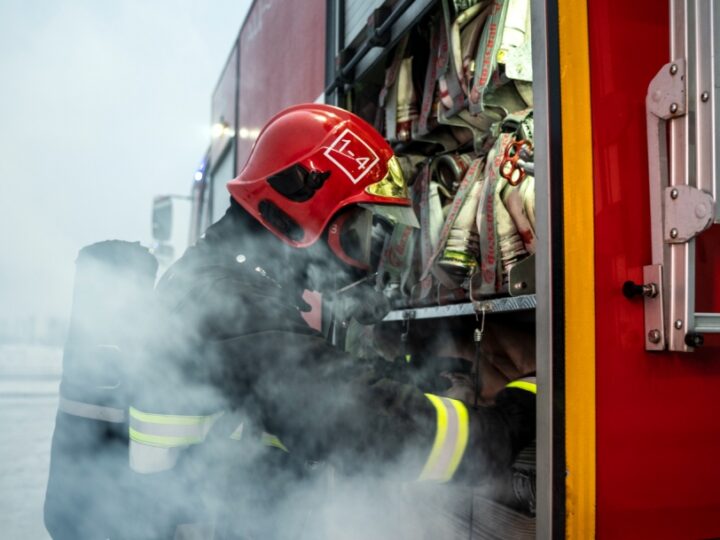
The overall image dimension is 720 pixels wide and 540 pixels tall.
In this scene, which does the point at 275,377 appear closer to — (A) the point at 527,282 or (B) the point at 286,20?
(A) the point at 527,282

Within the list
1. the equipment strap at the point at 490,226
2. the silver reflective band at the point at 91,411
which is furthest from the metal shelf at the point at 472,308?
the silver reflective band at the point at 91,411

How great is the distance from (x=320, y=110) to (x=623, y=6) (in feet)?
3.31

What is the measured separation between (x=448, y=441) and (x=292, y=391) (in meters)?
0.37

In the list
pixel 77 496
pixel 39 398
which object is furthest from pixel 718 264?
pixel 39 398

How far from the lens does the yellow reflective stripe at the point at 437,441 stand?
1368 mm

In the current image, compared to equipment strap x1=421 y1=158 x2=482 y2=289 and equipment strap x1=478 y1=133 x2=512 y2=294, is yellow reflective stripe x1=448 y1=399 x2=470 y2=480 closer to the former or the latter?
equipment strap x1=478 y1=133 x2=512 y2=294

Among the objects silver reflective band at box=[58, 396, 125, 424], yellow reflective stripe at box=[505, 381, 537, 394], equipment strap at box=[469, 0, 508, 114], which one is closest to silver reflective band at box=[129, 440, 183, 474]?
silver reflective band at box=[58, 396, 125, 424]

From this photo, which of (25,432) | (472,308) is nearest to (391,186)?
(472,308)

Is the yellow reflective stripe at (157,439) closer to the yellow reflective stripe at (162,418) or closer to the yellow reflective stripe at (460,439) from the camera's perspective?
the yellow reflective stripe at (162,418)

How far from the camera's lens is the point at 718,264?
1234 mm

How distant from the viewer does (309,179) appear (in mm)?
1840

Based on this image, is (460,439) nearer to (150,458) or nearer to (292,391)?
(292,391)

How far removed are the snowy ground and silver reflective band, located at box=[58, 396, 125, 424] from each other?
17cm

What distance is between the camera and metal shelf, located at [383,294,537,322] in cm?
163
